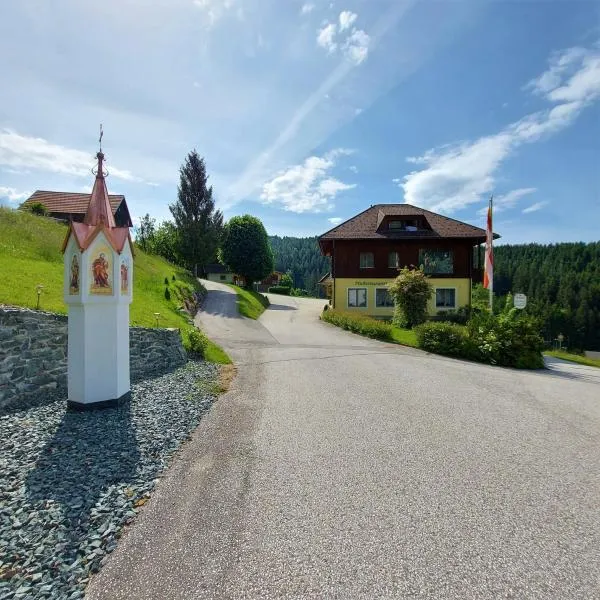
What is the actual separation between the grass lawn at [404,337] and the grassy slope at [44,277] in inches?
424

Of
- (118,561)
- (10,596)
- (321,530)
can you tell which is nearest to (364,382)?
(321,530)

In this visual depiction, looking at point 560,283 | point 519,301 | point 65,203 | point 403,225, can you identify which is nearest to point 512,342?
point 519,301

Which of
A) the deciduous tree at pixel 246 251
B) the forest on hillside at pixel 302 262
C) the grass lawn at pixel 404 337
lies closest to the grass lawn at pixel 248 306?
the deciduous tree at pixel 246 251

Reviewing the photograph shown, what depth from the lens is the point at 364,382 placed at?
10.5m

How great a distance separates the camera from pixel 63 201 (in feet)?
119

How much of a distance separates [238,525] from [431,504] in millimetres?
2328

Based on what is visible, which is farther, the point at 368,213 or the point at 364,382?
the point at 368,213

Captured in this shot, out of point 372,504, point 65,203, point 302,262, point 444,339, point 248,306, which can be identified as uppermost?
point 302,262

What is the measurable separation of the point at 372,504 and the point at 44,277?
1365 centimetres

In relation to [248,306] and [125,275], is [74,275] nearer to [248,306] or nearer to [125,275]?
[125,275]

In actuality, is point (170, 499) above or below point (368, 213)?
below

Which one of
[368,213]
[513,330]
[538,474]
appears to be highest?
[368,213]

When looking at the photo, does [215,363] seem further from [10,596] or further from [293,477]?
[10,596]

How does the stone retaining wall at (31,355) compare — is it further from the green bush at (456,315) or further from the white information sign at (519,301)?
the green bush at (456,315)
